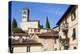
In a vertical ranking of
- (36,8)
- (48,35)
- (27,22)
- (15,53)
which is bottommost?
(15,53)

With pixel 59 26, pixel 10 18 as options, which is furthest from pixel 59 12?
pixel 10 18

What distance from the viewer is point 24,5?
7.97ft

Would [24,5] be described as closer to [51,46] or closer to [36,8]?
[36,8]

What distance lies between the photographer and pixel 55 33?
8.41ft

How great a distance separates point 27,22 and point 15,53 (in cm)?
43

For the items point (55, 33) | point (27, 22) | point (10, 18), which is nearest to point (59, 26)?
point (55, 33)

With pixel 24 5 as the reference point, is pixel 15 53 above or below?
below

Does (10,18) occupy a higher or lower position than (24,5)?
lower

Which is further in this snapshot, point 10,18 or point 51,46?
point 51,46

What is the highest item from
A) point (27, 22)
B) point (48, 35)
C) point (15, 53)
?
point (27, 22)
